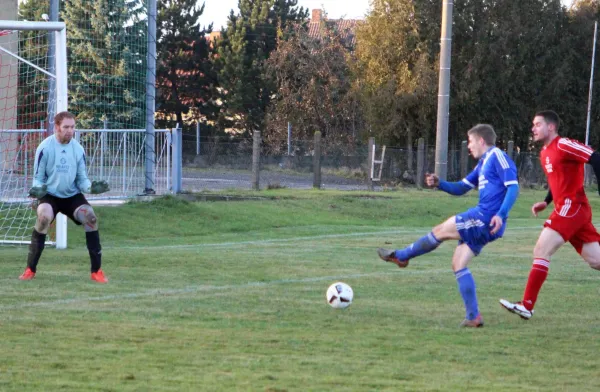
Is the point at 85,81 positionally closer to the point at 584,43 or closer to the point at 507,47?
the point at 507,47

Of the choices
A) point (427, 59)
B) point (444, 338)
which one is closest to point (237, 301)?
point (444, 338)

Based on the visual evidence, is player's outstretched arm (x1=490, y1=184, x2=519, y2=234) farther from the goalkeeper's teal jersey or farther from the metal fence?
the metal fence

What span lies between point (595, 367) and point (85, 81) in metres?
18.9

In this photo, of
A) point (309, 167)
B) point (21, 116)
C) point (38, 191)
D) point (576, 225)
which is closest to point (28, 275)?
point (38, 191)

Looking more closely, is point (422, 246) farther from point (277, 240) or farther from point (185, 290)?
point (277, 240)

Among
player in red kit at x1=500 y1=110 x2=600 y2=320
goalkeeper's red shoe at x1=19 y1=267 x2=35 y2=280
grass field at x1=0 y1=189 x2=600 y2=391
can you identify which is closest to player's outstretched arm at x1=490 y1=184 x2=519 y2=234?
player in red kit at x1=500 y1=110 x2=600 y2=320

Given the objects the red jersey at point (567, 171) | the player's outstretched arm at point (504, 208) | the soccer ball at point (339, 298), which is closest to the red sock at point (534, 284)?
the red jersey at point (567, 171)

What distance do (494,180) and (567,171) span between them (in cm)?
82

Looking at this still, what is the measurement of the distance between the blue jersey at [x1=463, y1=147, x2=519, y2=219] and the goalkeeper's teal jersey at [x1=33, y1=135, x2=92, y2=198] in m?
4.58

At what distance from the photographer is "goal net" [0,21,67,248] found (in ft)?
54.7

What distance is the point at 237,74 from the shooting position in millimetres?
55031

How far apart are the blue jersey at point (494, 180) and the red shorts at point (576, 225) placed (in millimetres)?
647

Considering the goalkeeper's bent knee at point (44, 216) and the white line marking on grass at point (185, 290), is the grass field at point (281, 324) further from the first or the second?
the goalkeeper's bent knee at point (44, 216)

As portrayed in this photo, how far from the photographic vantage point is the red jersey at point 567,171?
8.53 m
